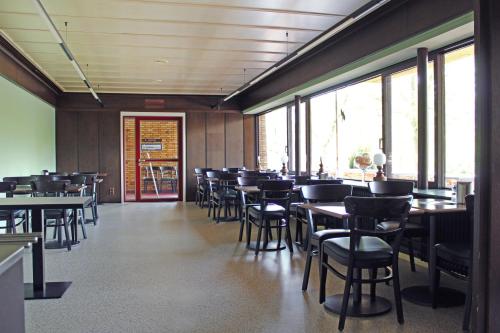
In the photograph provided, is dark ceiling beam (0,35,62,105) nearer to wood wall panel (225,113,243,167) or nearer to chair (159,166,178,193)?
chair (159,166,178,193)

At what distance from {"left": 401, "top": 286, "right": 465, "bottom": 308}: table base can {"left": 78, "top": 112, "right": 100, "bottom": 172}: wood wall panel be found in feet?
29.7

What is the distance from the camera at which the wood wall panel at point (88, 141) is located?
10523 millimetres

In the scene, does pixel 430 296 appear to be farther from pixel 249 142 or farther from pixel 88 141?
pixel 88 141

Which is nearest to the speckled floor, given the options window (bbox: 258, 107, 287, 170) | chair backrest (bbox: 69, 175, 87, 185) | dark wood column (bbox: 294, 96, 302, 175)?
chair backrest (bbox: 69, 175, 87, 185)

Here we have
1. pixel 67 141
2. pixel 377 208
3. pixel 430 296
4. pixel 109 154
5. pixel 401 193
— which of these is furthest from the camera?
pixel 109 154

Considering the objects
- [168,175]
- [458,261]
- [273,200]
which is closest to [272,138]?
[168,175]

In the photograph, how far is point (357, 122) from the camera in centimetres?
648

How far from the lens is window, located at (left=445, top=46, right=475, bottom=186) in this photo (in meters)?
4.41

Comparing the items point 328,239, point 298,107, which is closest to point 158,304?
point 328,239

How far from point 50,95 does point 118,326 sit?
825 centimetres

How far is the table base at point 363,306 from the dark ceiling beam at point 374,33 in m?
2.66

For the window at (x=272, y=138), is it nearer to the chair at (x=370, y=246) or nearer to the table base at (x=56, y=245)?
the table base at (x=56, y=245)

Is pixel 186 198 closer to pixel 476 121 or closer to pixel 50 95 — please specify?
pixel 50 95

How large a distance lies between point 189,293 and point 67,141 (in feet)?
27.2
